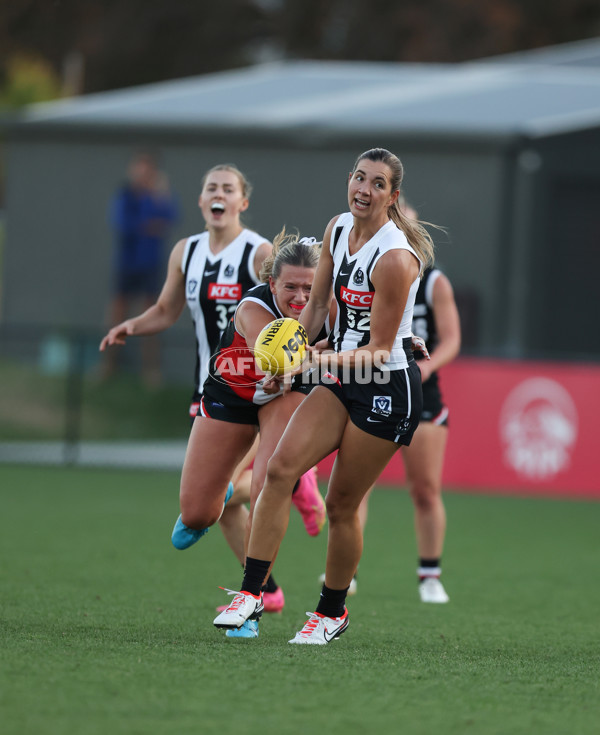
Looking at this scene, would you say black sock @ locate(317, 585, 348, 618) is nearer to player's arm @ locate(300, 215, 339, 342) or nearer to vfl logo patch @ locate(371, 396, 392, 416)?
vfl logo patch @ locate(371, 396, 392, 416)

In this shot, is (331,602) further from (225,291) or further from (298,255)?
(225,291)

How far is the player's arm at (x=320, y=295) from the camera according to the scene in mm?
5621

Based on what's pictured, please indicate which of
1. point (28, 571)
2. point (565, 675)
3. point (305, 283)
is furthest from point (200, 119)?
point (565, 675)

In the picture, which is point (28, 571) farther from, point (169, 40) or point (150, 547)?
point (169, 40)

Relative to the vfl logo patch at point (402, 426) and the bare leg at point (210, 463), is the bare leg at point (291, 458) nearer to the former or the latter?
the vfl logo patch at point (402, 426)

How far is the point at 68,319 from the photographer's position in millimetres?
18406

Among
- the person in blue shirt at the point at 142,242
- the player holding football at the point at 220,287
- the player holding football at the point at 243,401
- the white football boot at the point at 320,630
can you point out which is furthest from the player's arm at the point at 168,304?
the person in blue shirt at the point at 142,242

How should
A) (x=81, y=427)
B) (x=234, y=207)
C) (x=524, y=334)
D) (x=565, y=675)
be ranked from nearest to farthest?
(x=565, y=675) → (x=234, y=207) → (x=81, y=427) → (x=524, y=334)

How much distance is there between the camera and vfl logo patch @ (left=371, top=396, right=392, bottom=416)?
542 centimetres

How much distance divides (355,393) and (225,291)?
1424 mm

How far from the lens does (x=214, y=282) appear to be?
6.63 m

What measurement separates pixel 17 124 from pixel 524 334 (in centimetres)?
811

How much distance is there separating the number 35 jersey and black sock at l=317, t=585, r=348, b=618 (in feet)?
5.10

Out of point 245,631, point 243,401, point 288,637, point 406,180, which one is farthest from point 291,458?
point 406,180
